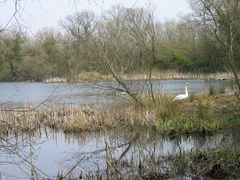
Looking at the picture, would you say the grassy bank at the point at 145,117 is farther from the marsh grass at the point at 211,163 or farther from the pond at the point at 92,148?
the marsh grass at the point at 211,163

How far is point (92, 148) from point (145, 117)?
95.0 inches

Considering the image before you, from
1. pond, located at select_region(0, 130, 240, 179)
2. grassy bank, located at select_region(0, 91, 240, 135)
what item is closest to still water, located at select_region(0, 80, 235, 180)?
pond, located at select_region(0, 130, 240, 179)

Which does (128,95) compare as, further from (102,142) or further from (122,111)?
(102,142)

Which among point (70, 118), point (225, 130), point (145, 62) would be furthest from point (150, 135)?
point (145, 62)

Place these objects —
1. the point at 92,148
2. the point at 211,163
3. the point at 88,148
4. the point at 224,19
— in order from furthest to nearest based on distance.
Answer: the point at 224,19 < the point at 88,148 < the point at 92,148 < the point at 211,163

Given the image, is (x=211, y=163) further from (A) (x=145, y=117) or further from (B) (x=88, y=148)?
(A) (x=145, y=117)

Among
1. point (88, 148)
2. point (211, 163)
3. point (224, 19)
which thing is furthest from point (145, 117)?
point (211, 163)

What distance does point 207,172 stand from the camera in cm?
721

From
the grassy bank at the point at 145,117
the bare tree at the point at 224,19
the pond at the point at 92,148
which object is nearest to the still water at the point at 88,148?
the pond at the point at 92,148

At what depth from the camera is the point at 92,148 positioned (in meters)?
10.6

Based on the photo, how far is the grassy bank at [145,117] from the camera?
11.7 m

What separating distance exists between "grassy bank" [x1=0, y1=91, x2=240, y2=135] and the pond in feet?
1.54

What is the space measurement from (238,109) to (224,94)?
4.07 meters

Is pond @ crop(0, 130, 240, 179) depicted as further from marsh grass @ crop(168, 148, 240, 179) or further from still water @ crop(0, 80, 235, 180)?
marsh grass @ crop(168, 148, 240, 179)
